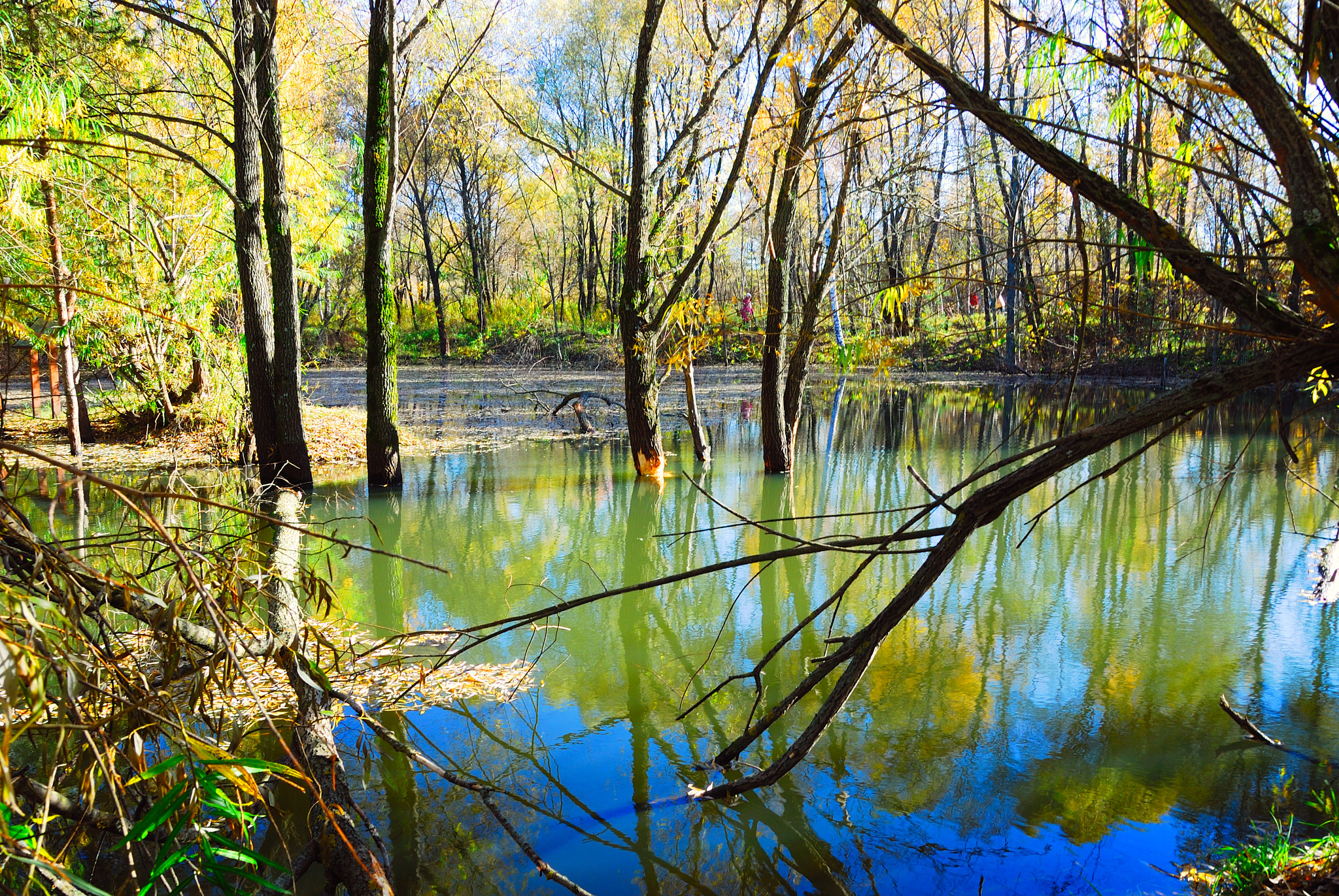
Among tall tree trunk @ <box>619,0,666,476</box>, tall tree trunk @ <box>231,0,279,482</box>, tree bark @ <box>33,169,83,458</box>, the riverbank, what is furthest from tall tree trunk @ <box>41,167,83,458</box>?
tall tree trunk @ <box>619,0,666,476</box>

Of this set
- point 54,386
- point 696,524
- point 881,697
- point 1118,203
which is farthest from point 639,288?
point 1118,203

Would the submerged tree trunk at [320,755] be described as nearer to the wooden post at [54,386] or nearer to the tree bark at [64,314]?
the wooden post at [54,386]

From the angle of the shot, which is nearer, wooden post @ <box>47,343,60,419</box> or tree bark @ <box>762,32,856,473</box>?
tree bark @ <box>762,32,856,473</box>

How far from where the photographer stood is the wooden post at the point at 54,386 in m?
8.23

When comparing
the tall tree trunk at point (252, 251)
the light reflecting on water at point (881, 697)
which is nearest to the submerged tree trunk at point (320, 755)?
the light reflecting on water at point (881, 697)

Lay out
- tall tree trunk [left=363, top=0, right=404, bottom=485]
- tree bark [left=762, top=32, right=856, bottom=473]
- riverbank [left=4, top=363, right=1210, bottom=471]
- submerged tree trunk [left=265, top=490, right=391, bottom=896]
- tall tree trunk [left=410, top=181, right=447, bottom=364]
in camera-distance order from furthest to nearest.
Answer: tall tree trunk [left=410, top=181, right=447, bottom=364] → riverbank [left=4, top=363, right=1210, bottom=471] → tall tree trunk [left=363, top=0, right=404, bottom=485] → tree bark [left=762, top=32, right=856, bottom=473] → submerged tree trunk [left=265, top=490, right=391, bottom=896]

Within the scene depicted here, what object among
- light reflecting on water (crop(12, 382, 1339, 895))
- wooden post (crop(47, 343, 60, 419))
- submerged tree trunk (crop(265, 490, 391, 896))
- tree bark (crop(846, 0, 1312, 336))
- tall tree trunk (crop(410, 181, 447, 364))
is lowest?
light reflecting on water (crop(12, 382, 1339, 895))

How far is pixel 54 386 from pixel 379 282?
3.98 m

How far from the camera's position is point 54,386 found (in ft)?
30.5

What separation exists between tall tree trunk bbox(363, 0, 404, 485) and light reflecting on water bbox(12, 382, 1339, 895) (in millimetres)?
727

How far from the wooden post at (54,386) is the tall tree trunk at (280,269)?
1755 mm

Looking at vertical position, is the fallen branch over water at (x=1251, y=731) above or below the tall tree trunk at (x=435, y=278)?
below

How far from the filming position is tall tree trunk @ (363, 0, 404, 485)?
8148 mm

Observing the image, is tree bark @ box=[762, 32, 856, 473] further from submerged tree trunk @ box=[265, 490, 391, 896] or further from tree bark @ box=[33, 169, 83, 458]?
tree bark @ box=[33, 169, 83, 458]
